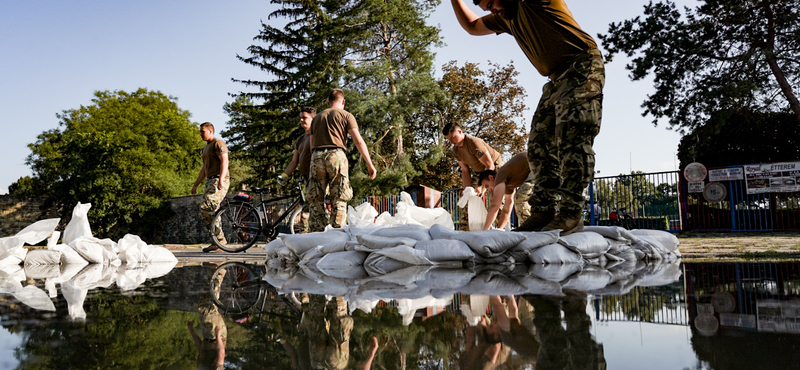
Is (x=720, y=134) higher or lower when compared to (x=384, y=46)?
lower

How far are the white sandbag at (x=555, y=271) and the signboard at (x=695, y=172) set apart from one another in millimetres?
13447

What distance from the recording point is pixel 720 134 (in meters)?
17.3

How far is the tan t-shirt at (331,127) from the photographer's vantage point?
5.62m

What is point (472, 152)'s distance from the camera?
6.44 meters

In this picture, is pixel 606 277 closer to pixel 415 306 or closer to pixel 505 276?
pixel 505 276

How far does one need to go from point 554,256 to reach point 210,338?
2312 mm

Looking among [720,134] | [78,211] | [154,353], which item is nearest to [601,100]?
[154,353]

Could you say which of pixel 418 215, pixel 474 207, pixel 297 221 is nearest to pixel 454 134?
pixel 474 207

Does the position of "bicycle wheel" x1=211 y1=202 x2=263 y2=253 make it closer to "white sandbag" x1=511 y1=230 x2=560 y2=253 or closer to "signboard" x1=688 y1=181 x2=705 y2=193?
"white sandbag" x1=511 y1=230 x2=560 y2=253

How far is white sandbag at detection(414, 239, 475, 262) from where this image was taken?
9.95ft

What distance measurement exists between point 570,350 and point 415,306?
0.64 metres

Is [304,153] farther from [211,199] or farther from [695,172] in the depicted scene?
[695,172]

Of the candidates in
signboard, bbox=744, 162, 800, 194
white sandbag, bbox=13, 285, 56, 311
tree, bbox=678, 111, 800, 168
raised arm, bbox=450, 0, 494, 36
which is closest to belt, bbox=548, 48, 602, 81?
raised arm, bbox=450, 0, 494, 36

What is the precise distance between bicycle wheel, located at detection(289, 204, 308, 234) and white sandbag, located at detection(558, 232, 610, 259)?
4.86 meters
